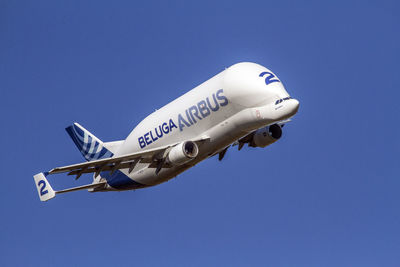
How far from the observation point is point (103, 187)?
216 feet

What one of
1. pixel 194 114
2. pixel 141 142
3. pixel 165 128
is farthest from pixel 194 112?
pixel 141 142

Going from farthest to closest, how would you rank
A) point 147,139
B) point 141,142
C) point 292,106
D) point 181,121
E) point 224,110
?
1. point 141,142
2. point 147,139
3. point 181,121
4. point 224,110
5. point 292,106

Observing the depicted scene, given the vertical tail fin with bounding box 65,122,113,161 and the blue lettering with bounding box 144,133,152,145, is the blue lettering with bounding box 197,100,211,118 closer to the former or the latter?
the blue lettering with bounding box 144,133,152,145

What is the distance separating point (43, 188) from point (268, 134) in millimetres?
19169

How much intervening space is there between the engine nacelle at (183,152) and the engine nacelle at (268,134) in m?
8.18

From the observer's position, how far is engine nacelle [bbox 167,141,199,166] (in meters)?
55.5

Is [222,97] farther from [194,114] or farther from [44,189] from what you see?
[44,189]

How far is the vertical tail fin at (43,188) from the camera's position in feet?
203

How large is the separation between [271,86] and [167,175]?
1159 cm

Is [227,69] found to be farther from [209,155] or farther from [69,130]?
[69,130]

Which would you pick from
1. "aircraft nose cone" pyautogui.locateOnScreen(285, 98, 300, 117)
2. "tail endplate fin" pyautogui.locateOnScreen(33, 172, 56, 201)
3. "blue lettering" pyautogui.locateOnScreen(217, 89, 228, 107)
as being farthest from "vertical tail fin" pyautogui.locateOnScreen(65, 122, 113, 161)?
"aircraft nose cone" pyautogui.locateOnScreen(285, 98, 300, 117)

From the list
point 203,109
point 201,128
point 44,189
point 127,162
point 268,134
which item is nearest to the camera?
point 203,109

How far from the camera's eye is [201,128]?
56.8m

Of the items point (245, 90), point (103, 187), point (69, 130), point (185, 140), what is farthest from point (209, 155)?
point (69, 130)
